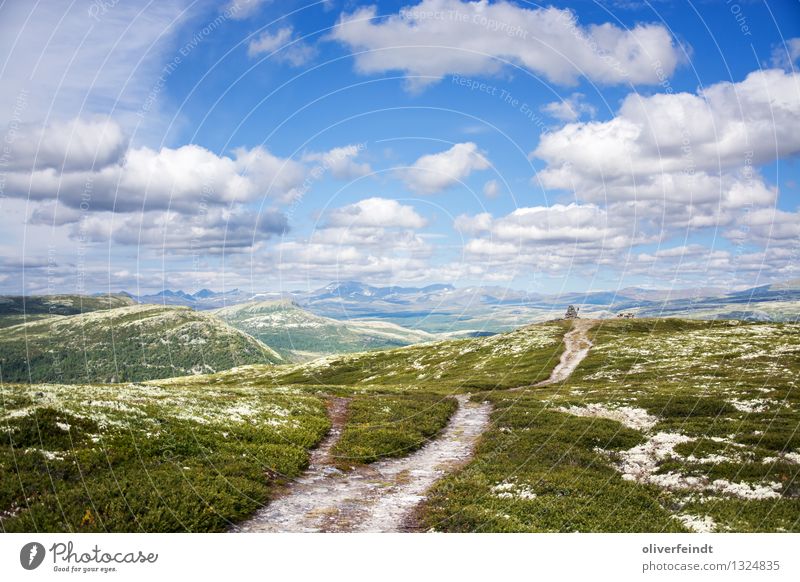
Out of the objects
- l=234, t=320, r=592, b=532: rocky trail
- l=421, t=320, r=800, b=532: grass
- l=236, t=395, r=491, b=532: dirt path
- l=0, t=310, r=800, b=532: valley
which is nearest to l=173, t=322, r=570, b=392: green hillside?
l=421, t=320, r=800, b=532: grass

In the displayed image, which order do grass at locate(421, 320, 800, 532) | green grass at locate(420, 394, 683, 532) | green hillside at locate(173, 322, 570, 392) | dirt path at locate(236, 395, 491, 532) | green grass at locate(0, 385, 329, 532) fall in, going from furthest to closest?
green hillside at locate(173, 322, 570, 392)
grass at locate(421, 320, 800, 532)
green grass at locate(420, 394, 683, 532)
dirt path at locate(236, 395, 491, 532)
green grass at locate(0, 385, 329, 532)

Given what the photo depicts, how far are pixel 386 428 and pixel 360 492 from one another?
11703mm

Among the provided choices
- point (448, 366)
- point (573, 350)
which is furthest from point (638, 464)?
point (448, 366)

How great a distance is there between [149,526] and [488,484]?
41.5ft

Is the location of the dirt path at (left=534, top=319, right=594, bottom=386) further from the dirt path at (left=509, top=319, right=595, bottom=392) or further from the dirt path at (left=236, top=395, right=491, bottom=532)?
the dirt path at (left=236, top=395, right=491, bottom=532)

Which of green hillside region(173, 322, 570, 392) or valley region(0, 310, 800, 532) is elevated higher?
valley region(0, 310, 800, 532)

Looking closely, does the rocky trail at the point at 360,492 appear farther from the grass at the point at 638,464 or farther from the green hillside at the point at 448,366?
the green hillside at the point at 448,366

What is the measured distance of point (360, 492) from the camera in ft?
63.5

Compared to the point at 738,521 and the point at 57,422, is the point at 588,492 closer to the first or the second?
the point at 738,521

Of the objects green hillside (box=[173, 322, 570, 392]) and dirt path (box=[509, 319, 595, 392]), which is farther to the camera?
green hillside (box=[173, 322, 570, 392])

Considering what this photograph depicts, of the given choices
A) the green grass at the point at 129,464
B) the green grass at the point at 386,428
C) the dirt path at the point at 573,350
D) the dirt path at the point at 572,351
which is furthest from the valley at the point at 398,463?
the dirt path at the point at 573,350

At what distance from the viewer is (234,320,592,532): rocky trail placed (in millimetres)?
15945

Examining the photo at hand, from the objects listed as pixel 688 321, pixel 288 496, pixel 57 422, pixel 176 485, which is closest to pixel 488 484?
pixel 288 496

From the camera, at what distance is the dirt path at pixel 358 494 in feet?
52.2
